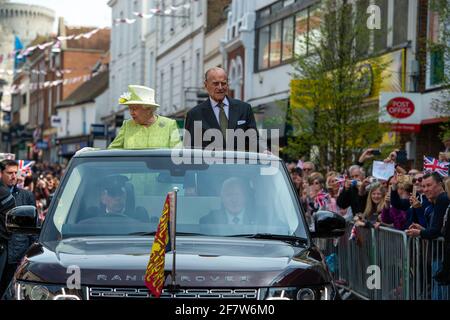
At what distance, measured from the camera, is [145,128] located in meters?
9.29

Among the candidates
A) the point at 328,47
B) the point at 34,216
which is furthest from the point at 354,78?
the point at 34,216

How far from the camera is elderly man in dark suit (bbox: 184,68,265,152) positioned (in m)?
9.69

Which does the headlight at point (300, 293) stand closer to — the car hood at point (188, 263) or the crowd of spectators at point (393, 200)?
the car hood at point (188, 263)

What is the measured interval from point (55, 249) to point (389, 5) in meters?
21.3

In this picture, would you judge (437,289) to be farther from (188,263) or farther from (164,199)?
(188,263)

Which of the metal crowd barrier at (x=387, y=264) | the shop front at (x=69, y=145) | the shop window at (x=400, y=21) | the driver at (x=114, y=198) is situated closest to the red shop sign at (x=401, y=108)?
the shop window at (x=400, y=21)

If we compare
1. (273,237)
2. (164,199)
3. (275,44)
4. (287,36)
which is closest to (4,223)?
(164,199)

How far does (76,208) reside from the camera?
22.5 feet

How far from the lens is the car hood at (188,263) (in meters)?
5.62

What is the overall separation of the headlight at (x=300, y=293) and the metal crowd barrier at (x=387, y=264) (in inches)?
206

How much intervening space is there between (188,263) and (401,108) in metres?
17.2

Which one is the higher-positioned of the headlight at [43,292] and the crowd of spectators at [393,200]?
the crowd of spectators at [393,200]
